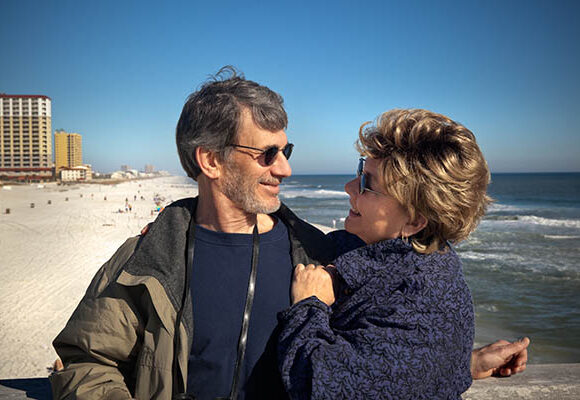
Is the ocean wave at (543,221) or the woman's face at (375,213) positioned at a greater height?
the woman's face at (375,213)

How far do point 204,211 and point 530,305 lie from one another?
35.8 feet

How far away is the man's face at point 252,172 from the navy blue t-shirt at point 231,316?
0.71 ft

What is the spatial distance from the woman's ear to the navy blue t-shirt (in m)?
0.61

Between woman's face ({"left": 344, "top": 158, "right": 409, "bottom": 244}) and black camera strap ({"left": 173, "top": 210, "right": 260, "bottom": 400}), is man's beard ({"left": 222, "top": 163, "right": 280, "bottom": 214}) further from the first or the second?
woman's face ({"left": 344, "top": 158, "right": 409, "bottom": 244})

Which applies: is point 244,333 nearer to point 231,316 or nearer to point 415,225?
point 231,316

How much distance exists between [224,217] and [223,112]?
1.75ft

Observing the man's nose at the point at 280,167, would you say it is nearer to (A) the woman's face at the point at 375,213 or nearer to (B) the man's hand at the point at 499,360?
(A) the woman's face at the point at 375,213

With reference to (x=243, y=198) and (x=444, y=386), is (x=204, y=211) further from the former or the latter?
(x=444, y=386)

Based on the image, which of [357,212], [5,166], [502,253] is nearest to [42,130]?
[5,166]

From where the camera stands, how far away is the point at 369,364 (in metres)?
1.38

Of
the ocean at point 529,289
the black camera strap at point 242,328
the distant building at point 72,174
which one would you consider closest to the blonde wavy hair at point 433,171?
the black camera strap at point 242,328

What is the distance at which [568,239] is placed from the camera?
21281mm

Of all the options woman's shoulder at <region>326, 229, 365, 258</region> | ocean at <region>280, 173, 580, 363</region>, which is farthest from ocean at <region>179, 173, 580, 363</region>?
woman's shoulder at <region>326, 229, 365, 258</region>

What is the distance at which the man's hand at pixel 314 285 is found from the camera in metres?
1.71
